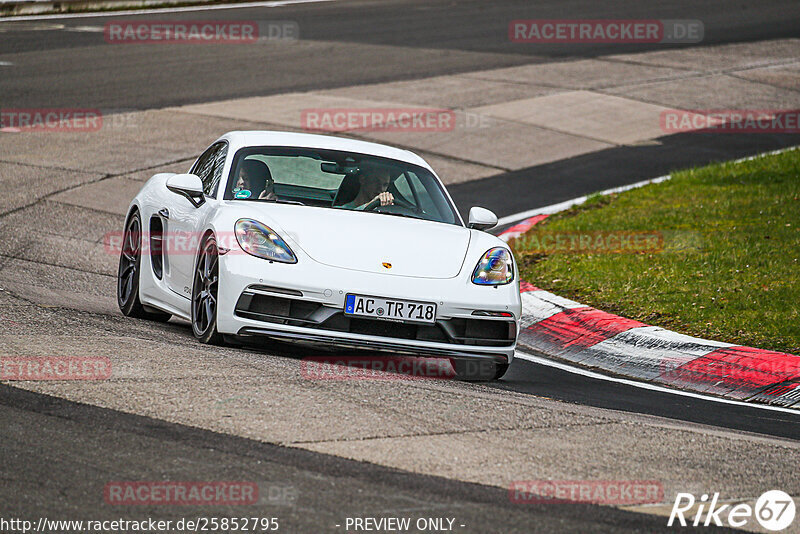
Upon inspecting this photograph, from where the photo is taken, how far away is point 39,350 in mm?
6180

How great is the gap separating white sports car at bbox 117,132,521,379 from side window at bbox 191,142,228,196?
3 centimetres

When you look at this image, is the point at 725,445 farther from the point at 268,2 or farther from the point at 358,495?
the point at 268,2

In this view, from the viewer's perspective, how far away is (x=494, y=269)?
7.39m

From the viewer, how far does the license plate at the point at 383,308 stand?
6828mm

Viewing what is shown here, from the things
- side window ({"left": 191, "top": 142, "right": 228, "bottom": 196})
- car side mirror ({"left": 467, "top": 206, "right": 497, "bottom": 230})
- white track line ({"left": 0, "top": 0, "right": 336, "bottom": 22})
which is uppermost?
white track line ({"left": 0, "top": 0, "right": 336, "bottom": 22})

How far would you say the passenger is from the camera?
7.86 meters

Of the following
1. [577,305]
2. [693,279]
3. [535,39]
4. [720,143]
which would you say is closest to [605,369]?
[577,305]

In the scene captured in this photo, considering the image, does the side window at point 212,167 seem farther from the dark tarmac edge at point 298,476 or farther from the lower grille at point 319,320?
the dark tarmac edge at point 298,476

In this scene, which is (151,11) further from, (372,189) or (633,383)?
(633,383)

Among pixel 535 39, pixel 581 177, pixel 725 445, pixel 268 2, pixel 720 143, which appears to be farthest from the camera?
pixel 268 2

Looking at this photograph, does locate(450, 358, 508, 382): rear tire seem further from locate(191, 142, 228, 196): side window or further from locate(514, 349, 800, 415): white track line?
locate(191, 142, 228, 196): side window

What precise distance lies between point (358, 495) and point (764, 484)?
1.78 meters

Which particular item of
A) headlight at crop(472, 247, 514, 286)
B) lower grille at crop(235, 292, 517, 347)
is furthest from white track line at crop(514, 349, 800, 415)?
lower grille at crop(235, 292, 517, 347)

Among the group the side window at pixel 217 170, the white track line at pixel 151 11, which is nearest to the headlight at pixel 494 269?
the side window at pixel 217 170
